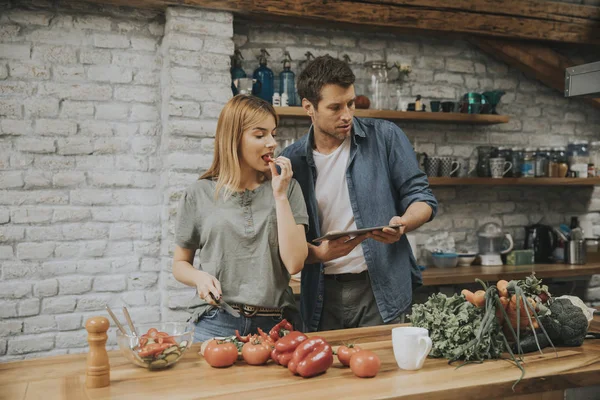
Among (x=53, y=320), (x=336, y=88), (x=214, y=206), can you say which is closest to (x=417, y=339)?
(x=214, y=206)

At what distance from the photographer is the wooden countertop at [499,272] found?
395cm

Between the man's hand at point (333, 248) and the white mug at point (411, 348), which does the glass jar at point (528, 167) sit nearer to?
the man's hand at point (333, 248)

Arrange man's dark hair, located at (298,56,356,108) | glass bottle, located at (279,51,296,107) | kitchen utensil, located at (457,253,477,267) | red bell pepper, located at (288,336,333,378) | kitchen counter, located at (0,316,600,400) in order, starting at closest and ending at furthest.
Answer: kitchen counter, located at (0,316,600,400) < red bell pepper, located at (288,336,333,378) < man's dark hair, located at (298,56,356,108) < glass bottle, located at (279,51,296,107) < kitchen utensil, located at (457,253,477,267)

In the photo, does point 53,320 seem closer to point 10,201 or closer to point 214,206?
point 10,201

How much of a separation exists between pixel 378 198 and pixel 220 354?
116 centimetres

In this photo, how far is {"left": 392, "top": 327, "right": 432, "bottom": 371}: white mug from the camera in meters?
1.62

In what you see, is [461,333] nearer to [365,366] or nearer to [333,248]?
[365,366]

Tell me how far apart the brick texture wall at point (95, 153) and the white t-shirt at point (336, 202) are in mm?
1207

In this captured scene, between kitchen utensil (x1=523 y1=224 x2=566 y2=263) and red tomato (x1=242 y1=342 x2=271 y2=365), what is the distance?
3.56 meters

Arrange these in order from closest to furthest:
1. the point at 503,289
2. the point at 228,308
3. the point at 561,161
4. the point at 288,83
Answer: the point at 503,289 < the point at 228,308 < the point at 288,83 < the point at 561,161

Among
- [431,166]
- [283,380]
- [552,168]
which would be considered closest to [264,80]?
[431,166]

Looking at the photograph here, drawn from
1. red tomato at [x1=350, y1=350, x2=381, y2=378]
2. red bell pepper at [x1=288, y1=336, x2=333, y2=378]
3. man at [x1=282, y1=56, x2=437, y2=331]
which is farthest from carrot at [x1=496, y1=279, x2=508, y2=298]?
man at [x1=282, y1=56, x2=437, y2=331]

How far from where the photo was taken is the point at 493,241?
14.9 ft

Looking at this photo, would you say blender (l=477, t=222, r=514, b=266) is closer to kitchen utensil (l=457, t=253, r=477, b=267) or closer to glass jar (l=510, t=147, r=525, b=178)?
kitchen utensil (l=457, t=253, r=477, b=267)
